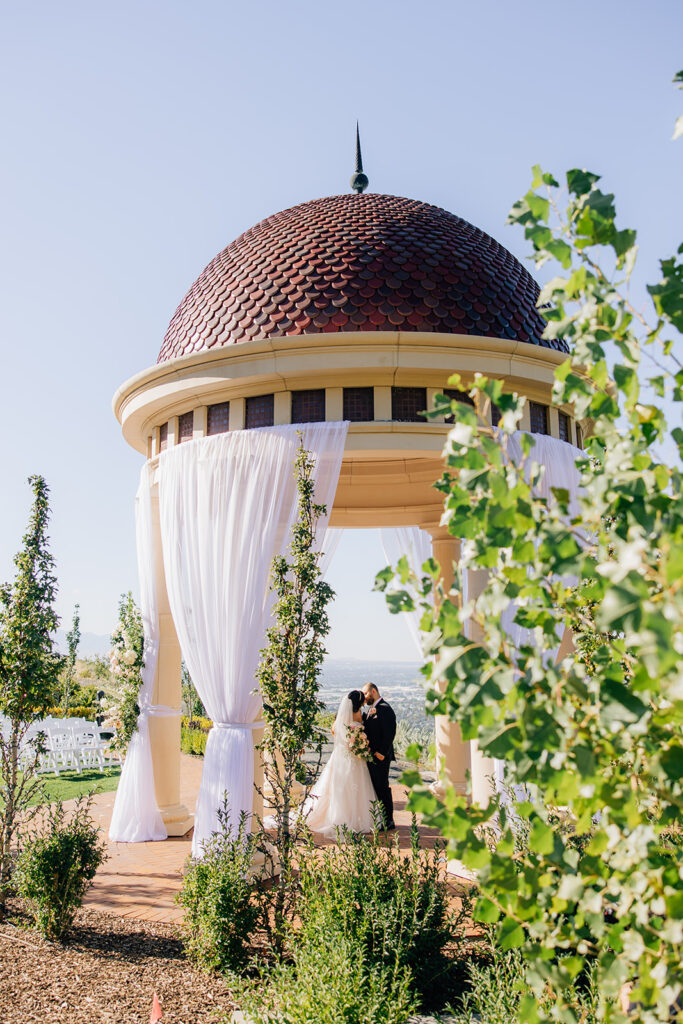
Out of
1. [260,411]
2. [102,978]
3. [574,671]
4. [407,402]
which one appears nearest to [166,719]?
[260,411]

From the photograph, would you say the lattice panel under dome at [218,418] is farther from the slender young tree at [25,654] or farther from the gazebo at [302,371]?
the slender young tree at [25,654]

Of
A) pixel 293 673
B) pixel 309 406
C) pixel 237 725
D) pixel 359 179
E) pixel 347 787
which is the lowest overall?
pixel 347 787

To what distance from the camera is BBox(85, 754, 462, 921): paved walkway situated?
7.95 m

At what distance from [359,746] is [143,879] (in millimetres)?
3516

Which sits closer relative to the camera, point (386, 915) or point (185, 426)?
point (386, 915)

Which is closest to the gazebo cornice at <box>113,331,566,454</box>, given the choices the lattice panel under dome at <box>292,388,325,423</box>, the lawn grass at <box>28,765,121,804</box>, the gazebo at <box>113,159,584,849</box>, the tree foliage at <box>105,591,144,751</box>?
the gazebo at <box>113,159,584,849</box>

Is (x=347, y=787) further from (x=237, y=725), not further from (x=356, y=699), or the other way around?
(x=237, y=725)

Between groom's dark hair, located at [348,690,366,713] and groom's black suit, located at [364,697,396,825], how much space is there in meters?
0.19

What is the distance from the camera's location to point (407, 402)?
9039 millimetres

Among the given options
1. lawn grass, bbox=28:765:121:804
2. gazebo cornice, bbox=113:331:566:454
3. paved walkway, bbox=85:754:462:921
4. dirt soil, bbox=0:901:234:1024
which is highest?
gazebo cornice, bbox=113:331:566:454

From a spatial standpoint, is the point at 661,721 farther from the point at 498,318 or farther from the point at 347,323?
the point at 498,318

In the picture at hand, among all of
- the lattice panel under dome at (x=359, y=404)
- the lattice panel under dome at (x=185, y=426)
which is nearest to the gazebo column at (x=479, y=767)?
the lattice panel under dome at (x=359, y=404)

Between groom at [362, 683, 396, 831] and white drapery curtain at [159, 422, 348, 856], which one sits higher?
white drapery curtain at [159, 422, 348, 856]

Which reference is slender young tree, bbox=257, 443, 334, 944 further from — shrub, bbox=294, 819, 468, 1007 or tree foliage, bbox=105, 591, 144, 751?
tree foliage, bbox=105, 591, 144, 751
